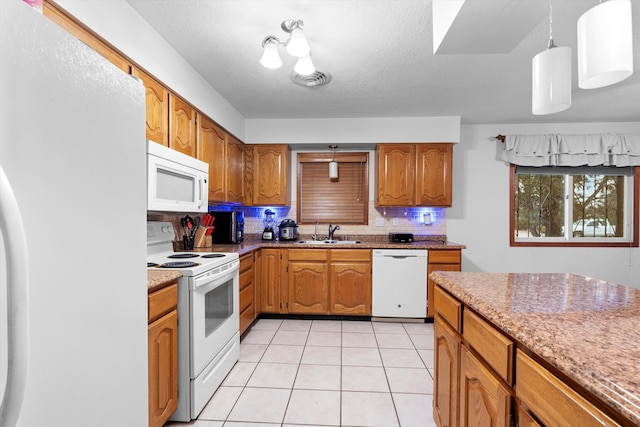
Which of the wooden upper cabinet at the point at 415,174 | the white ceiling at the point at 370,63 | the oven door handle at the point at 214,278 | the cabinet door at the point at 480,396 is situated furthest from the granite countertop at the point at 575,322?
the wooden upper cabinet at the point at 415,174

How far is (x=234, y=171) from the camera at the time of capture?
328 cm

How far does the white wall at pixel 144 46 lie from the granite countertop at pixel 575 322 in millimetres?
2071

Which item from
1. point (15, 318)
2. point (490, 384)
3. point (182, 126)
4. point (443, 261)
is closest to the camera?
point (15, 318)

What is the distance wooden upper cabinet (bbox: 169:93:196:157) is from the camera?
2.10m

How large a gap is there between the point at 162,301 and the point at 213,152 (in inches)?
65.4

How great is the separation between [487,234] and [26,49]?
13.9ft

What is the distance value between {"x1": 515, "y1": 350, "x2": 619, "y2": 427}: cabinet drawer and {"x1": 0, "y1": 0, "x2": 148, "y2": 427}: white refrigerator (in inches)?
40.2

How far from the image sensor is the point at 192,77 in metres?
2.34

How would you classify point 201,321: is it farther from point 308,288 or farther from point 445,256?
point 445,256

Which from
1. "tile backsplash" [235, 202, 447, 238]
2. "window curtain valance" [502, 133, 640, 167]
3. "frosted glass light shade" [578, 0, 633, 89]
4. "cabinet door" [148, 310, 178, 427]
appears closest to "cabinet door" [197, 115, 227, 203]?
"tile backsplash" [235, 202, 447, 238]

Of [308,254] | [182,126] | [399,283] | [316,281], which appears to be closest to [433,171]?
[399,283]

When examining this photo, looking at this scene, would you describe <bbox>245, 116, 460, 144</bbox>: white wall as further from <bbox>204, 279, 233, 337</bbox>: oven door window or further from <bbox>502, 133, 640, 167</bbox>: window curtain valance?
<bbox>204, 279, 233, 337</bbox>: oven door window

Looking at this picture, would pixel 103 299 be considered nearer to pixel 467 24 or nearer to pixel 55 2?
pixel 55 2

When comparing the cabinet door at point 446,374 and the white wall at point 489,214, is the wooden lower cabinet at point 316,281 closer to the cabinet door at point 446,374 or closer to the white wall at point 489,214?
the white wall at point 489,214
